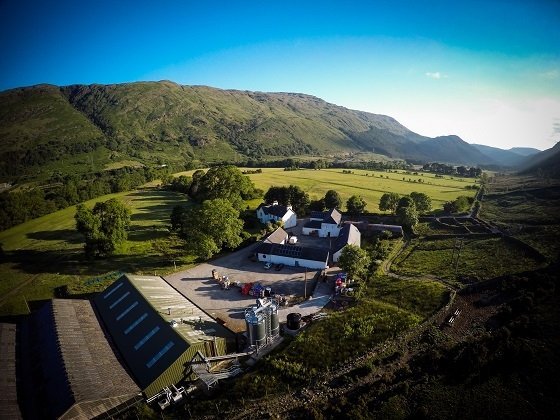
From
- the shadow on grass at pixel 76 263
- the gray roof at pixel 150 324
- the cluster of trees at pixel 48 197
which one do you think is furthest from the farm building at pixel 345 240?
the cluster of trees at pixel 48 197

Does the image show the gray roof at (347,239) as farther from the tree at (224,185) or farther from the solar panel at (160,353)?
the tree at (224,185)

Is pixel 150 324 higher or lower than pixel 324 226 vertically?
lower

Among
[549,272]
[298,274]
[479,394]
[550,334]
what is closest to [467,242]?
[549,272]

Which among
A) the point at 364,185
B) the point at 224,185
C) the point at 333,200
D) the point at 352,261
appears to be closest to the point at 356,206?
the point at 333,200

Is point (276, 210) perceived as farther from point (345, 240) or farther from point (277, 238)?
point (345, 240)

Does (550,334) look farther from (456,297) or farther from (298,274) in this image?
(298,274)

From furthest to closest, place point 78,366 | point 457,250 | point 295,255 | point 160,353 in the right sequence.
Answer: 1. point 457,250
2. point 295,255
3. point 160,353
4. point 78,366
